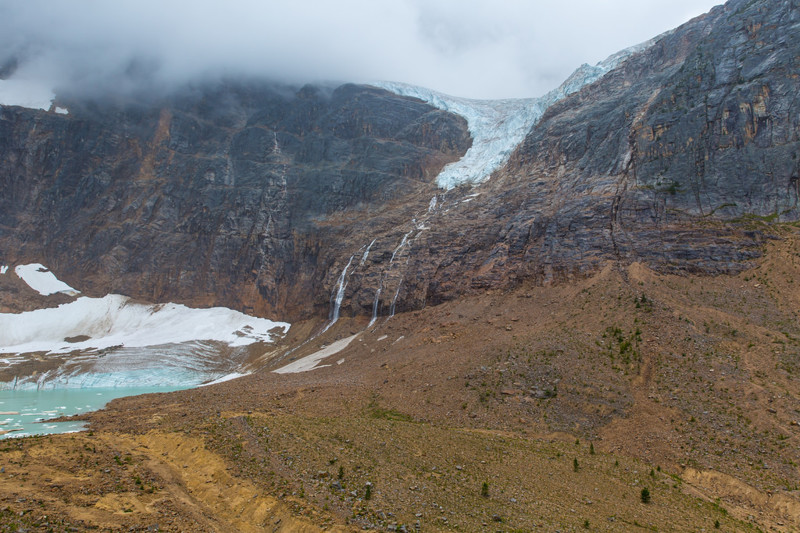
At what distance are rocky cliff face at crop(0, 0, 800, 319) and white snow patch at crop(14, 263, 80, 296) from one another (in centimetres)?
199

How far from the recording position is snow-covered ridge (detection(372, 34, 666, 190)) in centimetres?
6462

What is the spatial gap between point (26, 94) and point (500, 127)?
91724mm

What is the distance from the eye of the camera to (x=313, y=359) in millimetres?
43625

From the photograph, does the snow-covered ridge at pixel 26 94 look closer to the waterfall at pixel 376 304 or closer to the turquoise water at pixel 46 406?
the turquoise water at pixel 46 406

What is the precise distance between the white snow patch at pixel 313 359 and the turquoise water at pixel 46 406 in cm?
1532

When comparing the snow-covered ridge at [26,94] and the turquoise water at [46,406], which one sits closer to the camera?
the turquoise water at [46,406]

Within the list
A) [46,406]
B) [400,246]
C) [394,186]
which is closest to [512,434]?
[400,246]

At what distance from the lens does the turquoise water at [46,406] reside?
25.8 metres

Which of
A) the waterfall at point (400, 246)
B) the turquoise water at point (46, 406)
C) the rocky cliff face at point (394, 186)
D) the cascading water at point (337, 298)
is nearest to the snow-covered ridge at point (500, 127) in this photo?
the rocky cliff face at point (394, 186)

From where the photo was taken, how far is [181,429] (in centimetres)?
1956

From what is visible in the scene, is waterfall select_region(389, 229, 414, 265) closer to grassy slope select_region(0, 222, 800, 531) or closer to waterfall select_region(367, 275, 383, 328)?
waterfall select_region(367, 275, 383, 328)

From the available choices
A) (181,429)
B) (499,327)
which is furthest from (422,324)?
(181,429)

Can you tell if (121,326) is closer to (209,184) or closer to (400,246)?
(209,184)

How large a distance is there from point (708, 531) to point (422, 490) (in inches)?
334
